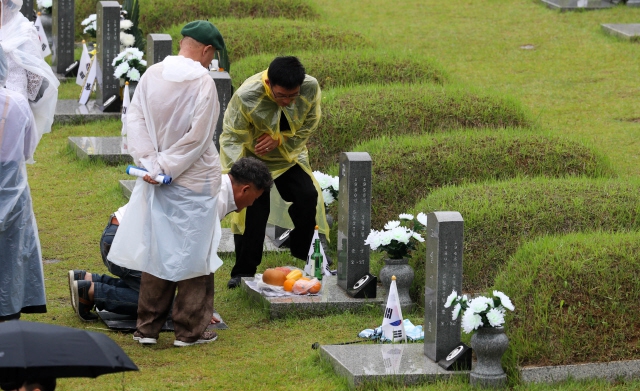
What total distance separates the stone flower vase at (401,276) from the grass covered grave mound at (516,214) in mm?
340

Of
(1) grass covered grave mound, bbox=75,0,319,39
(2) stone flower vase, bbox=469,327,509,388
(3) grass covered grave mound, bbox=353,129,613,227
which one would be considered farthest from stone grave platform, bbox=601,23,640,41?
(2) stone flower vase, bbox=469,327,509,388

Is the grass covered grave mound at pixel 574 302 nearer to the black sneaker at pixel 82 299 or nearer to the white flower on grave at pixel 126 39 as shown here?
the black sneaker at pixel 82 299

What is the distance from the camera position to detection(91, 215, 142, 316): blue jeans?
635 centimetres

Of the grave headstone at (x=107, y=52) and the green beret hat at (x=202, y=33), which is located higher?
the green beret hat at (x=202, y=33)

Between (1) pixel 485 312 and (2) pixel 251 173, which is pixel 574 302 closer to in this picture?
(1) pixel 485 312

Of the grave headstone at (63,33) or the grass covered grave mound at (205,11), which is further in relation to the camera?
→ the grass covered grave mound at (205,11)

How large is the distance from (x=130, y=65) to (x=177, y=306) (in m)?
6.34

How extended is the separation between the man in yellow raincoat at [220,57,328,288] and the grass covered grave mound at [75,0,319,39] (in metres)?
8.08

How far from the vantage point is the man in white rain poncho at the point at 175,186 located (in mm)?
5852

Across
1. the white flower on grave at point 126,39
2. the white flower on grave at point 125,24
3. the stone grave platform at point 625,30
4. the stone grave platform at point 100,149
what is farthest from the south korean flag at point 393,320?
the stone grave platform at point 625,30

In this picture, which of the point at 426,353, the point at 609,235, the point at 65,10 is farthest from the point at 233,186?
the point at 65,10

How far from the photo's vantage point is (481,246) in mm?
7234

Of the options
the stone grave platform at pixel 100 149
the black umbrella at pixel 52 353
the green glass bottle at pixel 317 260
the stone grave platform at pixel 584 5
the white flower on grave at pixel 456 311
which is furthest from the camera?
the stone grave platform at pixel 584 5

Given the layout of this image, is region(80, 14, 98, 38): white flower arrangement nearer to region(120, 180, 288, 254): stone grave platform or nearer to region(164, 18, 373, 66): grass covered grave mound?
region(164, 18, 373, 66): grass covered grave mound
